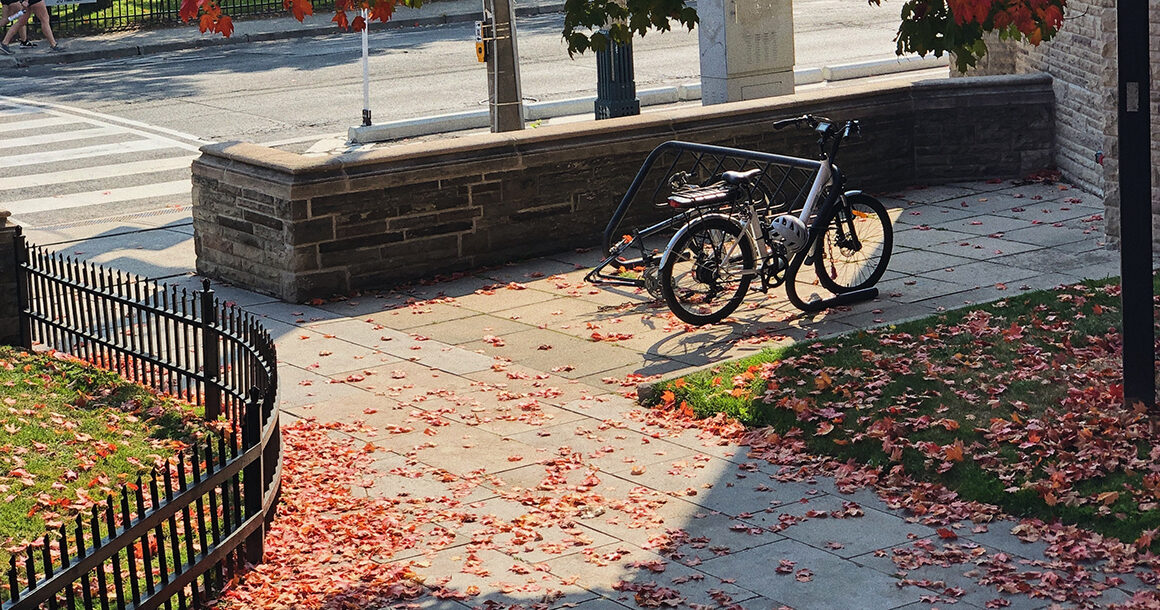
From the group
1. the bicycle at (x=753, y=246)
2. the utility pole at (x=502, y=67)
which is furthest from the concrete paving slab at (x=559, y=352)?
the utility pole at (x=502, y=67)

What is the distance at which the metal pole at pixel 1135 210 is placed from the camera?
8367 millimetres

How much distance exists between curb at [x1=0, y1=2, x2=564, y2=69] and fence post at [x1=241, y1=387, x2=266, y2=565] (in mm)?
18271

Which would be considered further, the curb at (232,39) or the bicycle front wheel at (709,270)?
the curb at (232,39)

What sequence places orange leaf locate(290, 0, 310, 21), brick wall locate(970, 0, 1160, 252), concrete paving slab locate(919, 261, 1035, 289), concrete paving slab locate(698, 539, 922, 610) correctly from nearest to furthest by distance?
concrete paving slab locate(698, 539, 922, 610), orange leaf locate(290, 0, 310, 21), concrete paving slab locate(919, 261, 1035, 289), brick wall locate(970, 0, 1160, 252)

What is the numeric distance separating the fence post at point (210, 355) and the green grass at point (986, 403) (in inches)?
102

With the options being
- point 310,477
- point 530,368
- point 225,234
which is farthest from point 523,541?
point 225,234

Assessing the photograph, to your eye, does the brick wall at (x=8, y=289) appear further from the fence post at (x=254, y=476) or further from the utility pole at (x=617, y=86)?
the utility pole at (x=617, y=86)

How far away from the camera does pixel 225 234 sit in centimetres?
1280

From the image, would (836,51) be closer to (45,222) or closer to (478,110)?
(478,110)

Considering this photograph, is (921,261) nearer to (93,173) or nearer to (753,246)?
(753,246)

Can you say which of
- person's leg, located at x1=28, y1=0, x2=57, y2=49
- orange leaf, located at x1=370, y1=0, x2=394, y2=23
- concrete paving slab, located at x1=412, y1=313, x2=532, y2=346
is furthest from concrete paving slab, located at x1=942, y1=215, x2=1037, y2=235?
person's leg, located at x1=28, y1=0, x2=57, y2=49

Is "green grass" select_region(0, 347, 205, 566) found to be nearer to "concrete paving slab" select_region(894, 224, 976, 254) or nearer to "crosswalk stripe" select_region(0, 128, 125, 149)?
"concrete paving slab" select_region(894, 224, 976, 254)

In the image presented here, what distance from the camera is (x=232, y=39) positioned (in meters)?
28.1

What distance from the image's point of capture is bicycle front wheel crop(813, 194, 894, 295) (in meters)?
11.4
